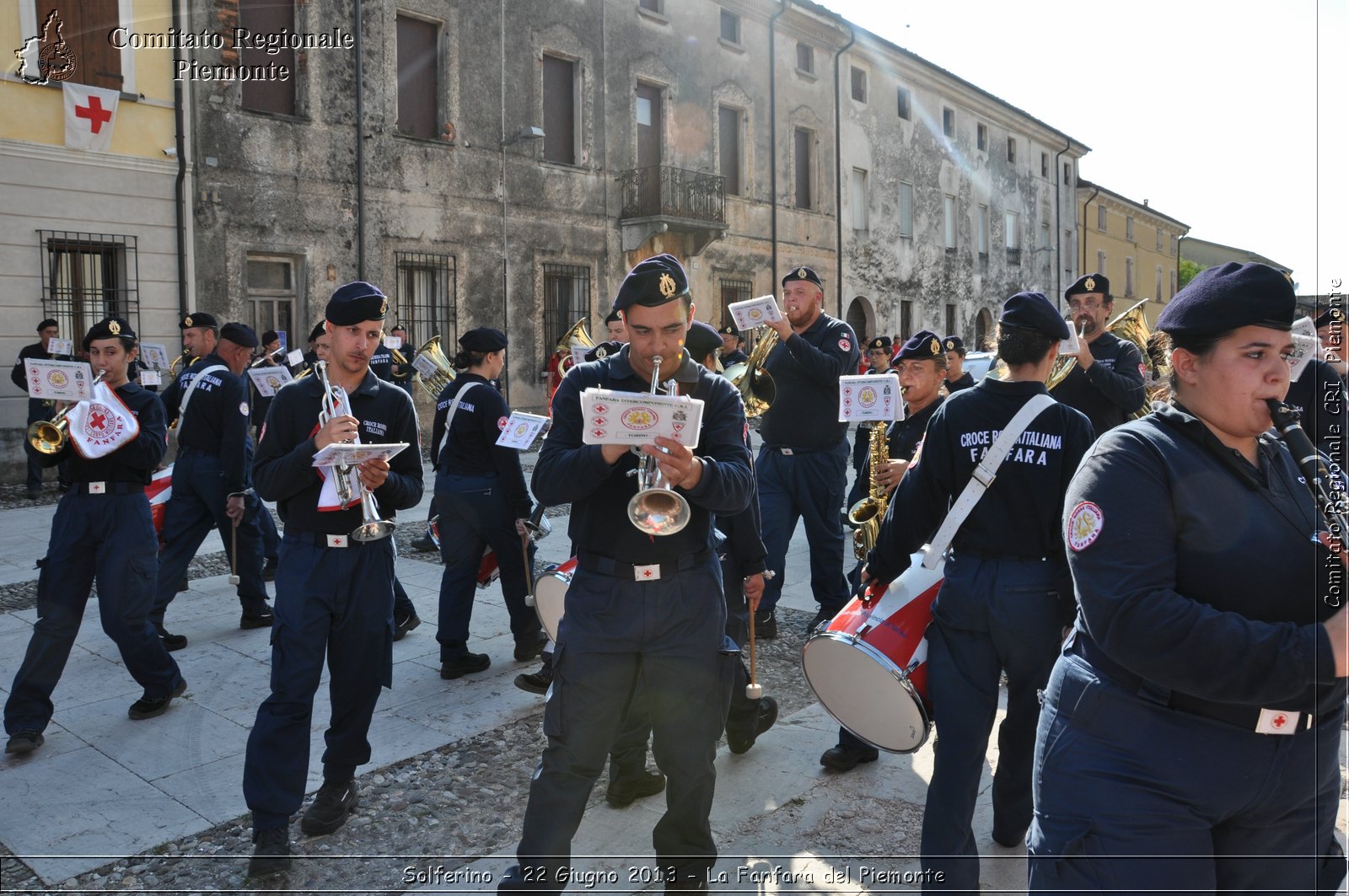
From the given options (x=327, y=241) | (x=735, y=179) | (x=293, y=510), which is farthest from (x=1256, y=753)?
(x=735, y=179)

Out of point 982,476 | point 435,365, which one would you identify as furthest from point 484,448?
point 435,365

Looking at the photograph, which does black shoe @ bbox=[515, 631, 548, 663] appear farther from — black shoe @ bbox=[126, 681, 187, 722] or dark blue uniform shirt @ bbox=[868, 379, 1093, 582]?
dark blue uniform shirt @ bbox=[868, 379, 1093, 582]

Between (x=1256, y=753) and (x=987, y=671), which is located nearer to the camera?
(x=1256, y=753)

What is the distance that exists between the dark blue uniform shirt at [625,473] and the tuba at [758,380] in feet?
8.37

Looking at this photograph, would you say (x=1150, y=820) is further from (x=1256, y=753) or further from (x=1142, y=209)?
(x=1142, y=209)

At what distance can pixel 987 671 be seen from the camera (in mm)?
3270

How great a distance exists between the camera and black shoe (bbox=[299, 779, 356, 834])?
394 centimetres

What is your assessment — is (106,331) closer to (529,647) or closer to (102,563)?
(102,563)

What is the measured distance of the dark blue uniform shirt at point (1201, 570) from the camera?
194 centimetres

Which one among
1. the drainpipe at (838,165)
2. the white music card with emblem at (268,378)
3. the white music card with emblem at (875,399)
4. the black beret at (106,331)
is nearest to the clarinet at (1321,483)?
the white music card with emblem at (875,399)

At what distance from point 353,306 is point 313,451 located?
2.04ft

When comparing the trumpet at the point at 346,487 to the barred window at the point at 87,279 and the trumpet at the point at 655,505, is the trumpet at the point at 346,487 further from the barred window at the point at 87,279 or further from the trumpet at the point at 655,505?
the barred window at the point at 87,279

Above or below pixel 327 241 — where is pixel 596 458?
below

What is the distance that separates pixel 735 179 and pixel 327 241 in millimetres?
11524
